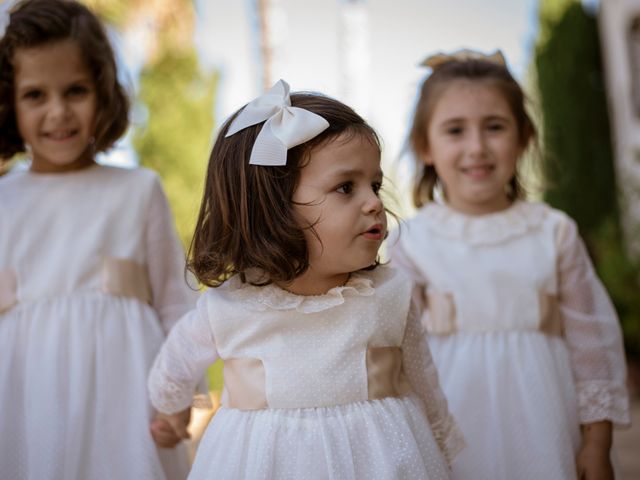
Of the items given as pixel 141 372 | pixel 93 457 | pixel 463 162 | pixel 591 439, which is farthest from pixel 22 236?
pixel 591 439

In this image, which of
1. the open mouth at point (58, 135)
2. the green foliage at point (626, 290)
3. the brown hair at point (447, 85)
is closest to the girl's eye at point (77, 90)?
the open mouth at point (58, 135)

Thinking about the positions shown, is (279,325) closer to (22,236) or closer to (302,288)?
(302,288)

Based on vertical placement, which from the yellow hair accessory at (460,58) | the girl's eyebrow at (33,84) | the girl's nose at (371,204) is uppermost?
the yellow hair accessory at (460,58)

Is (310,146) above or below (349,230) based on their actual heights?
above

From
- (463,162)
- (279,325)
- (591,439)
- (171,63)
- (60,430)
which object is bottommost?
(591,439)

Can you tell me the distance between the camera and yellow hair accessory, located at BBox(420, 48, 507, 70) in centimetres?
272

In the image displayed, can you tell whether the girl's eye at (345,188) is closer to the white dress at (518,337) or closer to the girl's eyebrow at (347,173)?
the girl's eyebrow at (347,173)

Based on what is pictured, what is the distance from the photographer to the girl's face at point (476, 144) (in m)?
2.53

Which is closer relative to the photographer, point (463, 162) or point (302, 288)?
point (302, 288)

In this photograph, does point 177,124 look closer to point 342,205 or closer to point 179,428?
point 179,428

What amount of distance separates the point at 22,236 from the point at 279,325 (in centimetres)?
104

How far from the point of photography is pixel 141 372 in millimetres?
2303

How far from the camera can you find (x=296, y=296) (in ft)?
6.00

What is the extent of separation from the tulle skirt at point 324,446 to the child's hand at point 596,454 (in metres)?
0.69
